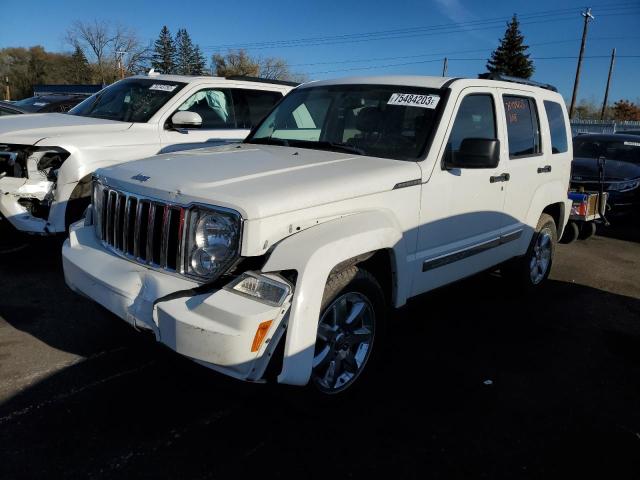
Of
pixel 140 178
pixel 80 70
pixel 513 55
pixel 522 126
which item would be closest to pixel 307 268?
pixel 140 178

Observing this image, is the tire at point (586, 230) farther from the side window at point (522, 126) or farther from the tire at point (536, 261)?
the side window at point (522, 126)

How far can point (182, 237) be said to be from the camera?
276cm

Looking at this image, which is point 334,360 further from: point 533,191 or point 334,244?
point 533,191

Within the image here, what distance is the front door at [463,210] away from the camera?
362 centimetres

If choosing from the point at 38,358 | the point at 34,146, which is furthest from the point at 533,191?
the point at 34,146

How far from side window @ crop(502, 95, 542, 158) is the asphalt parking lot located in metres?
Result: 1.57

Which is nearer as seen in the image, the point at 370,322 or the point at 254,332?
the point at 254,332

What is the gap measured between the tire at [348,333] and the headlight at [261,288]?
0.34 meters

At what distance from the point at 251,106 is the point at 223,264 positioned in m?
4.73

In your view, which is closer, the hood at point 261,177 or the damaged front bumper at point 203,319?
the damaged front bumper at point 203,319

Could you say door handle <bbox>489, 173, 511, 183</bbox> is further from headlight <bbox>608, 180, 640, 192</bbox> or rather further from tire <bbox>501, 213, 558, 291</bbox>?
headlight <bbox>608, 180, 640, 192</bbox>

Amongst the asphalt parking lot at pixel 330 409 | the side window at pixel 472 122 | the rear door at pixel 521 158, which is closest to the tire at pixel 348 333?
the asphalt parking lot at pixel 330 409

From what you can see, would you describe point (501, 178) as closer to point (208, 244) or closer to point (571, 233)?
point (208, 244)

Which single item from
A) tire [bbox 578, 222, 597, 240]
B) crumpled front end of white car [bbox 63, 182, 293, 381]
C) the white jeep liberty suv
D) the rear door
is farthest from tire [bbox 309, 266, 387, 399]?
tire [bbox 578, 222, 597, 240]
